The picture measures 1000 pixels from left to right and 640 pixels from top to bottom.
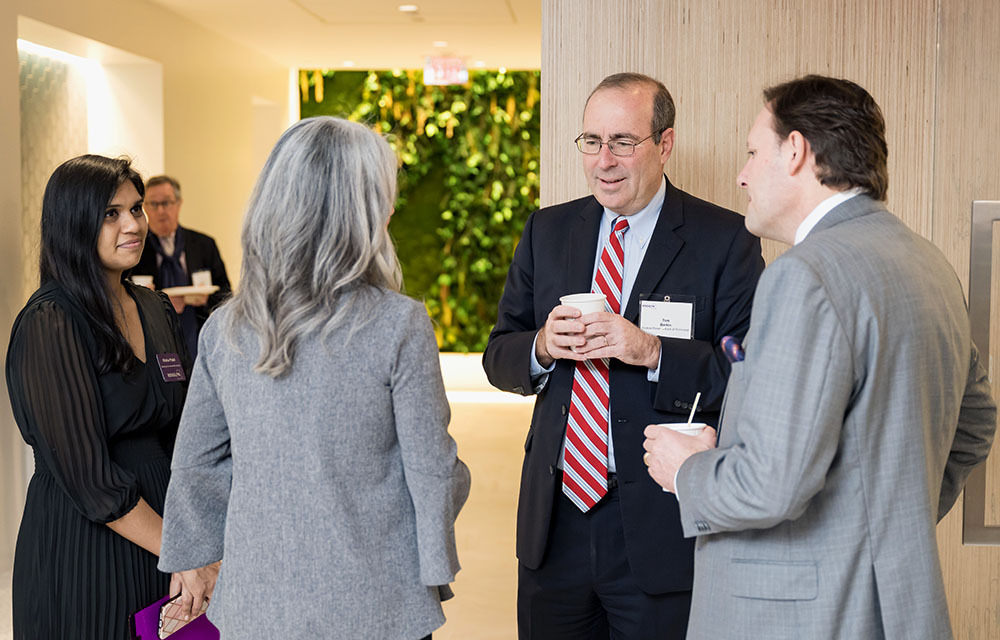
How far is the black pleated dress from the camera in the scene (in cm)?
201

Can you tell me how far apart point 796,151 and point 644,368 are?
74 cm

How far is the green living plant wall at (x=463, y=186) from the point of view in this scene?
10.4 metres

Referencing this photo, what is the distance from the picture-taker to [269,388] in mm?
1468

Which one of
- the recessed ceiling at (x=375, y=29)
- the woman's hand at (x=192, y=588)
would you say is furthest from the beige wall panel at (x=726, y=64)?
the recessed ceiling at (x=375, y=29)

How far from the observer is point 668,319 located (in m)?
2.08

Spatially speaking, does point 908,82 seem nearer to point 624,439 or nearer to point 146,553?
point 624,439

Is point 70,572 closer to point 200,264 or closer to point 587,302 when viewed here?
point 587,302

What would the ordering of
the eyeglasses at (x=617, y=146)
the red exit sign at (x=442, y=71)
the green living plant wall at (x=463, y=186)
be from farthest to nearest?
the green living plant wall at (x=463, y=186)
the red exit sign at (x=442, y=71)
the eyeglasses at (x=617, y=146)

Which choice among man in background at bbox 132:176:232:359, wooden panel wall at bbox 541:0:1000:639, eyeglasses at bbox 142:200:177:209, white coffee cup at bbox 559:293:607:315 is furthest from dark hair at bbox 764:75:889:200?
eyeglasses at bbox 142:200:177:209

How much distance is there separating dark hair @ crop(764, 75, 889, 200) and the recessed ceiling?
17.3 ft

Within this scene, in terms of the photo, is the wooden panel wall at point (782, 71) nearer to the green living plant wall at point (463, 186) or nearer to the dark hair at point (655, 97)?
the dark hair at point (655, 97)

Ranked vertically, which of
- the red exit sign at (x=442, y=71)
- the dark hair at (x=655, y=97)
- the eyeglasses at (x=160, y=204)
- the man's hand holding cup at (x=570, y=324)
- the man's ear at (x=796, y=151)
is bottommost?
the man's hand holding cup at (x=570, y=324)

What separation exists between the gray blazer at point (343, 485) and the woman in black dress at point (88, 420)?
66 centimetres

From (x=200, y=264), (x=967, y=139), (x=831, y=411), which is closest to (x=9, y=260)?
(x=200, y=264)
